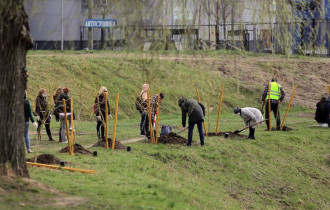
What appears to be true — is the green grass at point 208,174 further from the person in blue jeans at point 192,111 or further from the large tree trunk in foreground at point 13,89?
the large tree trunk in foreground at point 13,89

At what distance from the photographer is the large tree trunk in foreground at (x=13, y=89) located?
43.6 feet

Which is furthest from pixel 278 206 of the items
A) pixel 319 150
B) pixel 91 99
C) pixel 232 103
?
pixel 232 103

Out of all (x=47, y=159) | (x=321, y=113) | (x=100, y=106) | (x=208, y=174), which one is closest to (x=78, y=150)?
(x=47, y=159)

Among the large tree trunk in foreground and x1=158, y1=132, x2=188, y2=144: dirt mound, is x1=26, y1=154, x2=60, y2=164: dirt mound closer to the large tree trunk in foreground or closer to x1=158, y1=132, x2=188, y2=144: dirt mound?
the large tree trunk in foreground

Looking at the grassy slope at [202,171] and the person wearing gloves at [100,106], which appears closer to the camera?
the grassy slope at [202,171]

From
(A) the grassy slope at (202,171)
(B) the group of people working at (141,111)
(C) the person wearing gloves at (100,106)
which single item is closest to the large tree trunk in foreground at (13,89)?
(A) the grassy slope at (202,171)

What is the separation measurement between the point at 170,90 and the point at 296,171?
16401 millimetres

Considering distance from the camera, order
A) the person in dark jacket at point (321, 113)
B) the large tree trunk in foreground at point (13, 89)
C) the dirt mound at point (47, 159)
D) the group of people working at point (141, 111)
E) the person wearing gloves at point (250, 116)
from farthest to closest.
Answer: the person in dark jacket at point (321, 113) → the person wearing gloves at point (250, 116) → the group of people working at point (141, 111) → the dirt mound at point (47, 159) → the large tree trunk in foreground at point (13, 89)

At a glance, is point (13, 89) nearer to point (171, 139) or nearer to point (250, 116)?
point (171, 139)

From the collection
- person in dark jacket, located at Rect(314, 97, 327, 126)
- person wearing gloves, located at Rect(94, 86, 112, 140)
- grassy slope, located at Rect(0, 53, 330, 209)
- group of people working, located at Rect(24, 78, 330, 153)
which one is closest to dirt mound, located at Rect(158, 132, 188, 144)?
group of people working, located at Rect(24, 78, 330, 153)

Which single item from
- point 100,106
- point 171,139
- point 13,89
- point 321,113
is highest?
point 13,89

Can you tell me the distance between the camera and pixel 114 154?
1931 centimetres

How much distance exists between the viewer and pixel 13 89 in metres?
13.6

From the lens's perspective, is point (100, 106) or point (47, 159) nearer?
point (47, 159)
